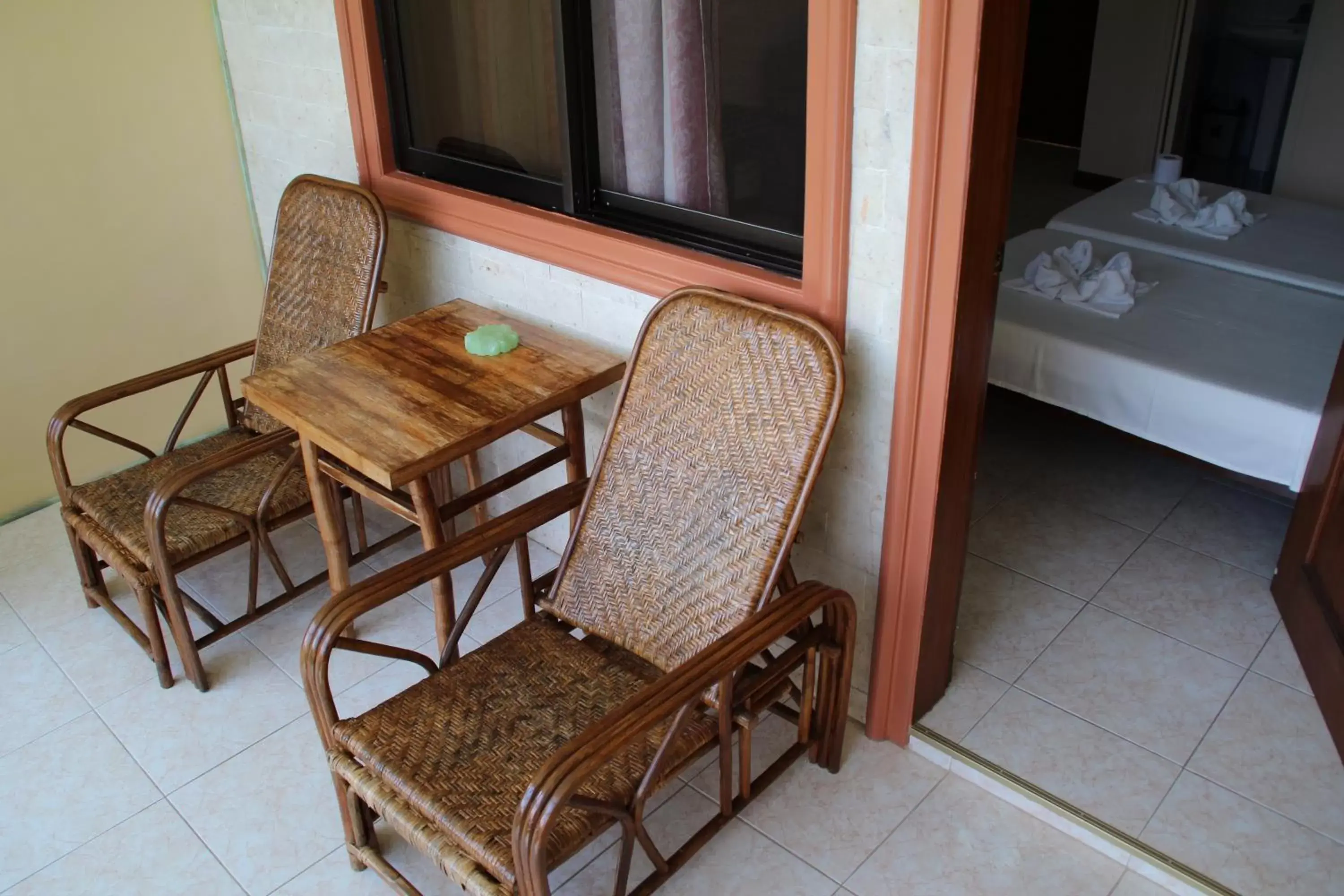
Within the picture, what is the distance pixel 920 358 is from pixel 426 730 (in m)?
1.03

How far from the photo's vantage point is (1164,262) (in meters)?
3.25

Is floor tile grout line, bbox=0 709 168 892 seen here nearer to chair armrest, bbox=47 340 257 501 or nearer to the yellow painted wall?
chair armrest, bbox=47 340 257 501

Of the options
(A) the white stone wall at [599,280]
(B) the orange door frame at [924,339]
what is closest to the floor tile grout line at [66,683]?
(A) the white stone wall at [599,280]

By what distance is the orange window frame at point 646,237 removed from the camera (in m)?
1.74

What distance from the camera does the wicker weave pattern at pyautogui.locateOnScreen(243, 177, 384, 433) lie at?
2.53m

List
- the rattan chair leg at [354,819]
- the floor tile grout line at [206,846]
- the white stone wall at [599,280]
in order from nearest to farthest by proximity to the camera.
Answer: the white stone wall at [599,280], the rattan chair leg at [354,819], the floor tile grout line at [206,846]

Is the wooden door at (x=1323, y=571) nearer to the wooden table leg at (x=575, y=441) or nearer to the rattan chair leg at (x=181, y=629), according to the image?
→ the wooden table leg at (x=575, y=441)

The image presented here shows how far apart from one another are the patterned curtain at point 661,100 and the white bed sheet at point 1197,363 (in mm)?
792

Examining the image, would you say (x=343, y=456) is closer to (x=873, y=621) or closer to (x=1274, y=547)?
(x=873, y=621)

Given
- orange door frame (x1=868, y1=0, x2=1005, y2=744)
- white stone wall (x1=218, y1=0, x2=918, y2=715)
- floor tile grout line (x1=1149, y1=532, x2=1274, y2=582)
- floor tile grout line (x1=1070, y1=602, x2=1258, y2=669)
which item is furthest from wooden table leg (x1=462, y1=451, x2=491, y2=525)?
floor tile grout line (x1=1149, y1=532, x2=1274, y2=582)

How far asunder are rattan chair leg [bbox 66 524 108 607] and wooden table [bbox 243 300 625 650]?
0.67m

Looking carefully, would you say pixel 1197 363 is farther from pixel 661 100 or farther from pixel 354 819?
pixel 354 819

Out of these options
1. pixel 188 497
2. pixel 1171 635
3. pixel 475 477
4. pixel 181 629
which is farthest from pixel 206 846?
pixel 1171 635

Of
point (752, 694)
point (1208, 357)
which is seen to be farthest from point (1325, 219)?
Answer: point (752, 694)
